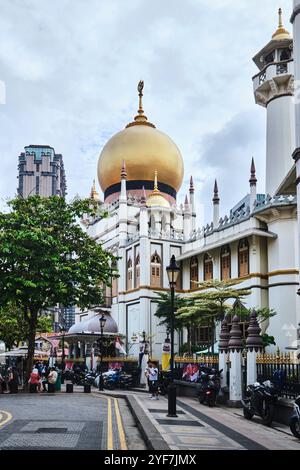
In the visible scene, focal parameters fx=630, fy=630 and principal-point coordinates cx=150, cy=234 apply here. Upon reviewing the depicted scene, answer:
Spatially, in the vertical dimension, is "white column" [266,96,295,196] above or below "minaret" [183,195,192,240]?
above

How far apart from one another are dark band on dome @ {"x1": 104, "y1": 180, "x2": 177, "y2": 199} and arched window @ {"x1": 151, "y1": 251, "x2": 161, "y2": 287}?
380 inches

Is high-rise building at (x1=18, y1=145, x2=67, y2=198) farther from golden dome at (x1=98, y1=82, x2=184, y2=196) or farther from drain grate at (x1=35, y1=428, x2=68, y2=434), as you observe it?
drain grate at (x1=35, y1=428, x2=68, y2=434)

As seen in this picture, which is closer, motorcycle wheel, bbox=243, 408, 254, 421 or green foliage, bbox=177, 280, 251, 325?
motorcycle wheel, bbox=243, 408, 254, 421

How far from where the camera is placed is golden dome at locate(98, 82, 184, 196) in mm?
53719

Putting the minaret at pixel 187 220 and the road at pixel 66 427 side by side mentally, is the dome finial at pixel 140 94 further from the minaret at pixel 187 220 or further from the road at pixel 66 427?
the road at pixel 66 427

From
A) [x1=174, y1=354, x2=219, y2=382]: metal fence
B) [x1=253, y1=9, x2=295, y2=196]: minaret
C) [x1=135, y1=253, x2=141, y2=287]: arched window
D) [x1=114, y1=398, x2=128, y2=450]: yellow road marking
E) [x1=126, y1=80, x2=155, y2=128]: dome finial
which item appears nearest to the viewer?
[x1=114, y1=398, x2=128, y2=450]: yellow road marking

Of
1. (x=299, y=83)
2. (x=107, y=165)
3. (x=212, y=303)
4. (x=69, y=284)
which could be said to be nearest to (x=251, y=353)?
(x=299, y=83)

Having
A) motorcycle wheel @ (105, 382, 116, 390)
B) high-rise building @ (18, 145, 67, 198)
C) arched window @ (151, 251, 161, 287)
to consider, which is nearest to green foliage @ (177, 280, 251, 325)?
motorcycle wheel @ (105, 382, 116, 390)

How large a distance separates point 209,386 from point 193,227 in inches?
1271

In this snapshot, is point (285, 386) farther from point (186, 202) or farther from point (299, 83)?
point (186, 202)

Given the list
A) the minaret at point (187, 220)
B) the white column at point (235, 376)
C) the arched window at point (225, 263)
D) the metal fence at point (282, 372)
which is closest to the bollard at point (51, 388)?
the white column at point (235, 376)

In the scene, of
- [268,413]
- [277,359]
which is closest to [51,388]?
[277,359]

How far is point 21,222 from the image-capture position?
29.1 metres

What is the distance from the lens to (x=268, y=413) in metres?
15.4
